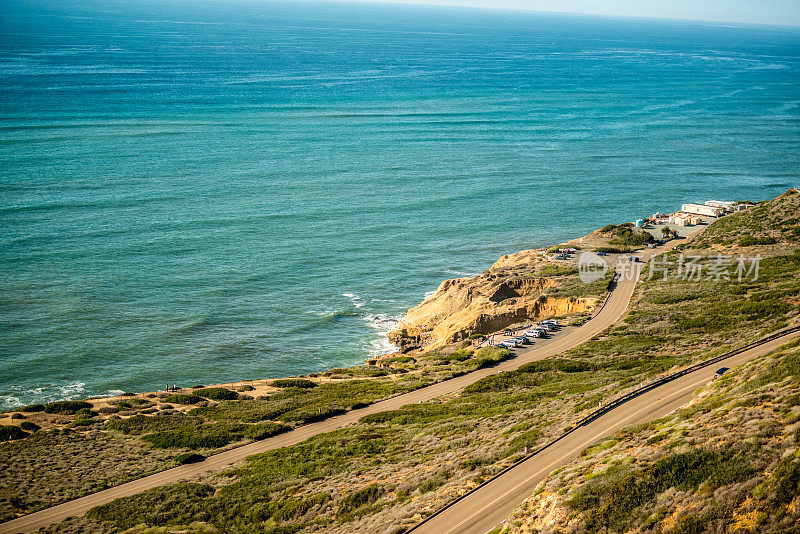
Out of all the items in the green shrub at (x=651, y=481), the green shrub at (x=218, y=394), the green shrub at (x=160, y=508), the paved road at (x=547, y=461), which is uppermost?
the green shrub at (x=651, y=481)

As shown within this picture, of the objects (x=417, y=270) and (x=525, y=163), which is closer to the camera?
(x=417, y=270)

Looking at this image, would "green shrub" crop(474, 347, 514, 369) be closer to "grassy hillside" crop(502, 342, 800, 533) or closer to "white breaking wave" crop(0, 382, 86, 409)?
"grassy hillside" crop(502, 342, 800, 533)

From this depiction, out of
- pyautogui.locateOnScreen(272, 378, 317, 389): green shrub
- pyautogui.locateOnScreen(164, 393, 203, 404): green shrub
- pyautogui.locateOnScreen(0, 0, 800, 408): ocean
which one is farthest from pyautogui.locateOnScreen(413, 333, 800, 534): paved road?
pyautogui.locateOnScreen(0, 0, 800, 408): ocean

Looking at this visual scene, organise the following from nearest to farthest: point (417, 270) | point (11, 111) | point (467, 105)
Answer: point (417, 270), point (11, 111), point (467, 105)

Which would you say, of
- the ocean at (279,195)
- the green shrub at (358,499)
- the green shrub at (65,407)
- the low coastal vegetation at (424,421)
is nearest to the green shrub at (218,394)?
the low coastal vegetation at (424,421)

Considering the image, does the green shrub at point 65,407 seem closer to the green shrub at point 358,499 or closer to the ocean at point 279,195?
the ocean at point 279,195

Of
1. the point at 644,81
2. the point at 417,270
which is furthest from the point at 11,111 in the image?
the point at 644,81

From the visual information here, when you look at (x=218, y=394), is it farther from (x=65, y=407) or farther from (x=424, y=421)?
(x=424, y=421)

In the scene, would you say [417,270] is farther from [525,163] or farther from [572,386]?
[525,163]
